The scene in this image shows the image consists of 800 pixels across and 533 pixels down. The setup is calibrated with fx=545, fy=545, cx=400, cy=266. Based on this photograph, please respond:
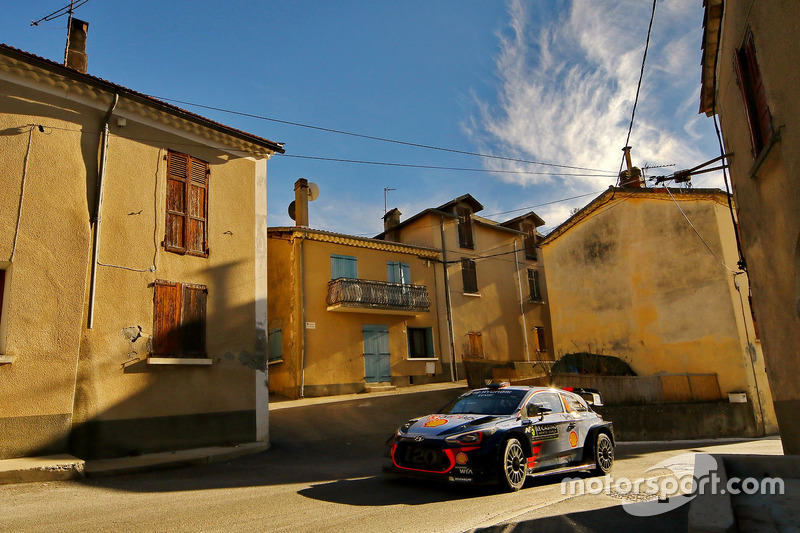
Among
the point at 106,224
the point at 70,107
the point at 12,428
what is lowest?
the point at 12,428

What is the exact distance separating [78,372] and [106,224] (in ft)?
10.1

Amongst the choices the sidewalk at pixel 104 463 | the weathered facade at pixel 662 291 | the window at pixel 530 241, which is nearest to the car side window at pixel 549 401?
the sidewalk at pixel 104 463

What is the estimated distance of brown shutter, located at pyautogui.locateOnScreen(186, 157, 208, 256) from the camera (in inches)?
508

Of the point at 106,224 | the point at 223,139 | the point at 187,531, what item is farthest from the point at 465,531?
the point at 223,139

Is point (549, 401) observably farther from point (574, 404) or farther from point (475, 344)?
point (475, 344)

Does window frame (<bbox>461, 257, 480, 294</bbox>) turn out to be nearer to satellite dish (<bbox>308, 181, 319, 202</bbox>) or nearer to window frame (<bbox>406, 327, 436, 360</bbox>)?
window frame (<bbox>406, 327, 436, 360</bbox>)

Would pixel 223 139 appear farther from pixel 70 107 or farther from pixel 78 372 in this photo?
pixel 78 372

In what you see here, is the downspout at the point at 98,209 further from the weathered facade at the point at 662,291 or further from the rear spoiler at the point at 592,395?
the weathered facade at the point at 662,291

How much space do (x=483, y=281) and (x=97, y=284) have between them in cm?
2253

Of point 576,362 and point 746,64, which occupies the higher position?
point 746,64

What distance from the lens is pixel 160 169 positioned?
41.4 ft

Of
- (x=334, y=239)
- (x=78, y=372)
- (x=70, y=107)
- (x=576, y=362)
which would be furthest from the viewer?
(x=334, y=239)

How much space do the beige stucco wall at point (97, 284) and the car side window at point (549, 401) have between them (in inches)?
285

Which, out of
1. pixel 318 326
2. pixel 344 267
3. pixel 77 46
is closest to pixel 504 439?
pixel 77 46
